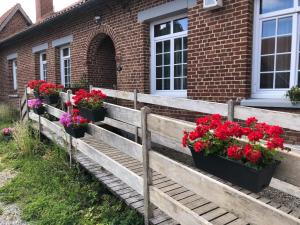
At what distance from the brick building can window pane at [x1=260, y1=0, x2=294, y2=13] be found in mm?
15

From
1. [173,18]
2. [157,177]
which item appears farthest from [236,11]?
[157,177]

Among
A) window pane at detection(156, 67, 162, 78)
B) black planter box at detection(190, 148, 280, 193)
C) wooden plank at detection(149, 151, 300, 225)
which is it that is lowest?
wooden plank at detection(149, 151, 300, 225)

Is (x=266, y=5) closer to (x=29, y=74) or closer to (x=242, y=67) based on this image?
(x=242, y=67)

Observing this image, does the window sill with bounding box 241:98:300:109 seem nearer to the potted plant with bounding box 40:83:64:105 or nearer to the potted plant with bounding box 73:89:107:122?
the potted plant with bounding box 73:89:107:122

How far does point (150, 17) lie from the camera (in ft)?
21.9

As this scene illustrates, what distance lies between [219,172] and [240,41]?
3.38 meters

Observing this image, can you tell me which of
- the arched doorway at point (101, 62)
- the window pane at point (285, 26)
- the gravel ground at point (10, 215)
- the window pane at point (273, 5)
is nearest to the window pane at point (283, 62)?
the window pane at point (285, 26)

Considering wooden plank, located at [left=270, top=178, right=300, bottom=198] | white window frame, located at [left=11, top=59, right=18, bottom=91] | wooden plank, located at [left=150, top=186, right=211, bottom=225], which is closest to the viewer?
wooden plank, located at [left=150, top=186, right=211, bottom=225]

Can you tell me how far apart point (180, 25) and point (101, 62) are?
3.67 m

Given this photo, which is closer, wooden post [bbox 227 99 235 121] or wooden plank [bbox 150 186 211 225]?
wooden plank [bbox 150 186 211 225]

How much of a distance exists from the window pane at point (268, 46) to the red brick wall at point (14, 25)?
656 inches

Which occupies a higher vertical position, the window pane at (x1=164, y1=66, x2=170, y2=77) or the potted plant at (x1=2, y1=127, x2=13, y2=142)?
the window pane at (x1=164, y1=66, x2=170, y2=77)

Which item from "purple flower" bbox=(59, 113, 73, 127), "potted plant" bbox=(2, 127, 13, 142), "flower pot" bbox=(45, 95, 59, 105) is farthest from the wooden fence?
"potted plant" bbox=(2, 127, 13, 142)

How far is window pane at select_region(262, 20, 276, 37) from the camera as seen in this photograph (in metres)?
4.88
